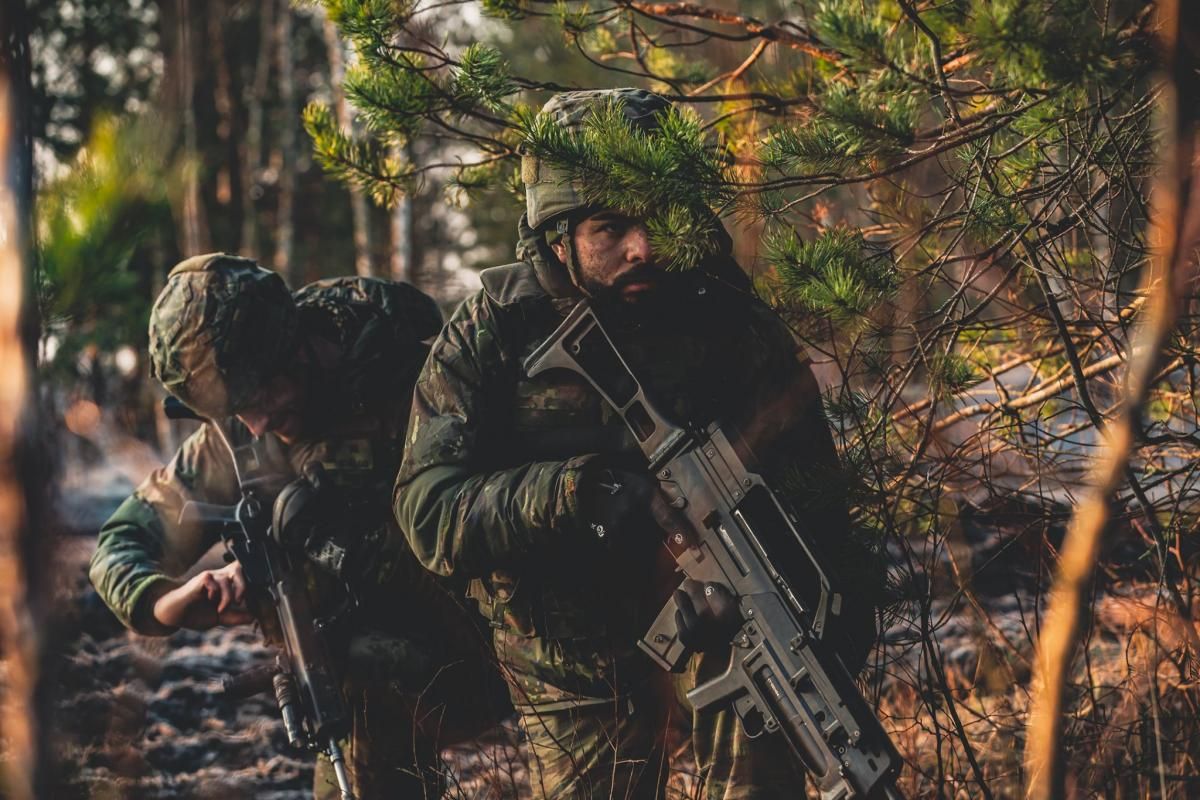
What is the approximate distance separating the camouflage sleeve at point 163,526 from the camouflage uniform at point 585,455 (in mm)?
1246

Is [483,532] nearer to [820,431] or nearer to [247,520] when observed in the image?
[820,431]

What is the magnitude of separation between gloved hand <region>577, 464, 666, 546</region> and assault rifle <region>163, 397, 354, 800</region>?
1222 millimetres

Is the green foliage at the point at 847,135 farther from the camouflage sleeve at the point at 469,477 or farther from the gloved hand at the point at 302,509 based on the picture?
the gloved hand at the point at 302,509

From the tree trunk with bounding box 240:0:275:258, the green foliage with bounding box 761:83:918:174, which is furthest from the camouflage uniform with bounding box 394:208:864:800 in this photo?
the tree trunk with bounding box 240:0:275:258

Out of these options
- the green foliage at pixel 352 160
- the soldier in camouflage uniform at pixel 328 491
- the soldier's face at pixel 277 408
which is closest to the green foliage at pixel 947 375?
the soldier in camouflage uniform at pixel 328 491

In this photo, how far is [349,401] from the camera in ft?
12.5

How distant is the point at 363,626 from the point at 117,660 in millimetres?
2781

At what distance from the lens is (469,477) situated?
2875 millimetres

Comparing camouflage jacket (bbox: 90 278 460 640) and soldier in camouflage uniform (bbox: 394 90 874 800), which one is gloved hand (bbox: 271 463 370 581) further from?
soldier in camouflage uniform (bbox: 394 90 874 800)

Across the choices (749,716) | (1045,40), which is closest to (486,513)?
(749,716)

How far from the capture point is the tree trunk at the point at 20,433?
1139 mm

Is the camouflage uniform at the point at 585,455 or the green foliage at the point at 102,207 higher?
the green foliage at the point at 102,207

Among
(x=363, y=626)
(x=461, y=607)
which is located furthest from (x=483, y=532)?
(x=363, y=626)

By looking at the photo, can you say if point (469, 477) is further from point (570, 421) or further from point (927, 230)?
point (927, 230)
